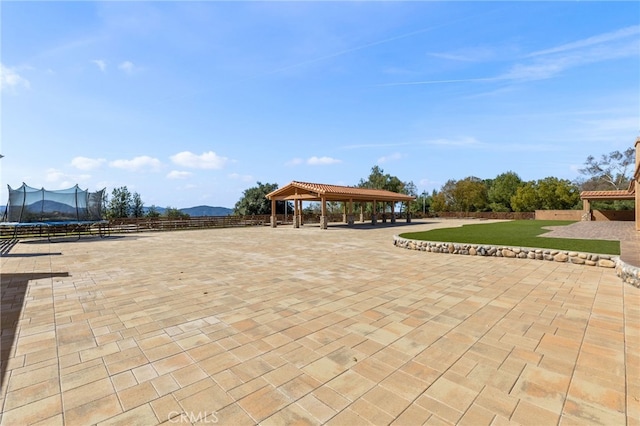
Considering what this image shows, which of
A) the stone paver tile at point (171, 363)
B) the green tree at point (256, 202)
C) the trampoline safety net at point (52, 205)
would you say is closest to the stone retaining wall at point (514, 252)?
the stone paver tile at point (171, 363)

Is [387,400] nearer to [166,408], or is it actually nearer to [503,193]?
[166,408]

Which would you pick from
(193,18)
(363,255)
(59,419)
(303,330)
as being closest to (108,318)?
(59,419)

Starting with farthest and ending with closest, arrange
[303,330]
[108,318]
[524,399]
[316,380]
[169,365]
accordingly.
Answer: [108,318] < [303,330] < [169,365] < [316,380] < [524,399]

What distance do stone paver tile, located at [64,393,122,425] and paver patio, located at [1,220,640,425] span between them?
1 centimetres

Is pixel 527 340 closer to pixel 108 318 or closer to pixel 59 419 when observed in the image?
pixel 59 419

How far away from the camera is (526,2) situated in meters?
8.28

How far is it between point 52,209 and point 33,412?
52.9ft

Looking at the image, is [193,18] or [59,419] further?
[193,18]

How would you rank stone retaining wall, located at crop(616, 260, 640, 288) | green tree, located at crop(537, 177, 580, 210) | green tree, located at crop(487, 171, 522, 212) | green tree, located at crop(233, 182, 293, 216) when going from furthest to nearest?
green tree, located at crop(487, 171, 522, 212) → green tree, located at crop(537, 177, 580, 210) → green tree, located at crop(233, 182, 293, 216) → stone retaining wall, located at crop(616, 260, 640, 288)

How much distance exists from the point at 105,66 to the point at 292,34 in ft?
20.2

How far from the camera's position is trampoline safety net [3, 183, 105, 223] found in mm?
13242

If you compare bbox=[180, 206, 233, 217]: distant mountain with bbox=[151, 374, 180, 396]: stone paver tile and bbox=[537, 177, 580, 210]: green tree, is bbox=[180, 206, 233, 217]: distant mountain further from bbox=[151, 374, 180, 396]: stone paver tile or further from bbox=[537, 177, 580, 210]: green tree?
bbox=[537, 177, 580, 210]: green tree

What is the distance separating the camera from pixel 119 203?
30031 mm

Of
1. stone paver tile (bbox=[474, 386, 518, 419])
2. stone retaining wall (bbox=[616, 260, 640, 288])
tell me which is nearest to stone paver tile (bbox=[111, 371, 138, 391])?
stone paver tile (bbox=[474, 386, 518, 419])
